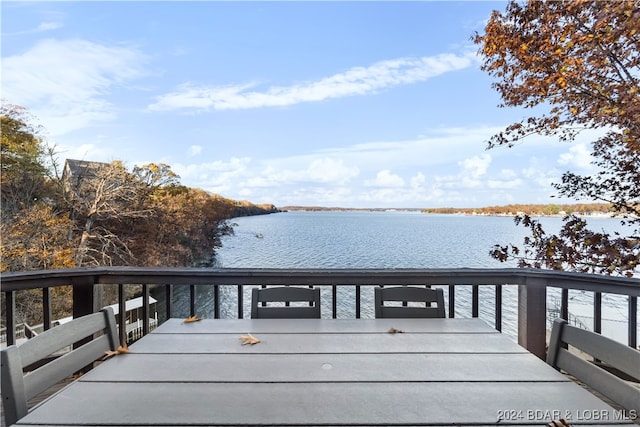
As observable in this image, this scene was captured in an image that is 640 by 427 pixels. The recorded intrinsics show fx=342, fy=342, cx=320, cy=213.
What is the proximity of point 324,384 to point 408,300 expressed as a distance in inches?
38.1

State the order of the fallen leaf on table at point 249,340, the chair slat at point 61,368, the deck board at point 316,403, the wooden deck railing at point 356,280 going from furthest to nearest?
the wooden deck railing at point 356,280, the fallen leaf on table at point 249,340, the chair slat at point 61,368, the deck board at point 316,403

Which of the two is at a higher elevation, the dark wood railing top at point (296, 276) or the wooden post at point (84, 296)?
the dark wood railing top at point (296, 276)

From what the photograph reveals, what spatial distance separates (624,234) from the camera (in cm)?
462

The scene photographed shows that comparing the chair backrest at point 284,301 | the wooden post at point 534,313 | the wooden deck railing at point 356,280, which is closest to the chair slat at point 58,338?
the chair backrest at point 284,301

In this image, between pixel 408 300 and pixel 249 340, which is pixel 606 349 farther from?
pixel 249 340

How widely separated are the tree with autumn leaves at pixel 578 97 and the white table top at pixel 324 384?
3.70 m

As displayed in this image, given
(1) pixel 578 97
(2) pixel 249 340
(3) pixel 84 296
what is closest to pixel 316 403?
(2) pixel 249 340

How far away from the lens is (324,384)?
107 cm

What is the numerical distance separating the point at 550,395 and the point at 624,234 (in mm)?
4997

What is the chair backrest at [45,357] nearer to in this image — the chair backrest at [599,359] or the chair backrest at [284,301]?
the chair backrest at [284,301]

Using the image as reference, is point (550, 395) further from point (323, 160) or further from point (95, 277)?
point (323, 160)

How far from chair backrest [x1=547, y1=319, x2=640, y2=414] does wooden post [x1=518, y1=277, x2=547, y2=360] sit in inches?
42.3

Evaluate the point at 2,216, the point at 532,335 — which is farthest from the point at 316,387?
the point at 2,216

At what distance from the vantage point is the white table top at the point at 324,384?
0.90 meters
